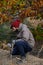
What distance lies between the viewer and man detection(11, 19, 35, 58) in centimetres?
723

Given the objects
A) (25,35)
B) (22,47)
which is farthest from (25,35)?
(22,47)

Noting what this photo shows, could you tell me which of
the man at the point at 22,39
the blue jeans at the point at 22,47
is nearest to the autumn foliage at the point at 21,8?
the man at the point at 22,39

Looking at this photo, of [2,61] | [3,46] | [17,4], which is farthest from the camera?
[3,46]

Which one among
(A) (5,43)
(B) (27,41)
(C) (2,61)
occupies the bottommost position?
(A) (5,43)

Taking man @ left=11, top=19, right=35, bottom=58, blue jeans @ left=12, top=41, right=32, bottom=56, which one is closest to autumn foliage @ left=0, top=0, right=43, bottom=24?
man @ left=11, top=19, right=35, bottom=58

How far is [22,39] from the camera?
734cm

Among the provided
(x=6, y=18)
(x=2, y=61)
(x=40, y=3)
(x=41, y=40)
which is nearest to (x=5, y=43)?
(x=41, y=40)

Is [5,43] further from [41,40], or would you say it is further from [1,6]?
[1,6]

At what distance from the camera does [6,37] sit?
11383mm

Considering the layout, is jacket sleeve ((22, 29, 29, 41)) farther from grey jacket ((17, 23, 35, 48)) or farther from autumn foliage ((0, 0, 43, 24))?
autumn foliage ((0, 0, 43, 24))

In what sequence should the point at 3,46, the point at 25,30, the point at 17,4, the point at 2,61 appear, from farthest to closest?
the point at 3,46 < the point at 17,4 < the point at 2,61 < the point at 25,30

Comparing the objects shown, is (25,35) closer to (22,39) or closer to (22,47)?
(22,39)

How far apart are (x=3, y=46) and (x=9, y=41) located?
546 mm

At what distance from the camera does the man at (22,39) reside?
7.23 metres
